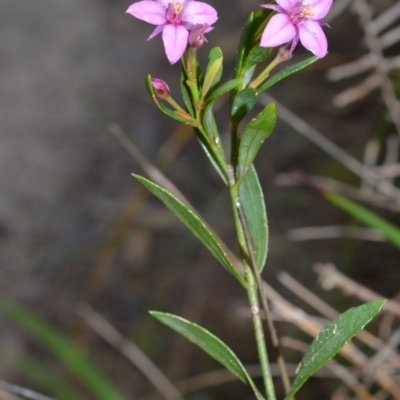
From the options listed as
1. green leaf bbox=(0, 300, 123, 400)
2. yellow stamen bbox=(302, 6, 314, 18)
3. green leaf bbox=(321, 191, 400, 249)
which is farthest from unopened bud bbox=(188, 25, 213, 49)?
green leaf bbox=(0, 300, 123, 400)

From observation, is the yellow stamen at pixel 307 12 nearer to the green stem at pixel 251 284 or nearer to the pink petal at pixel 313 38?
the pink petal at pixel 313 38

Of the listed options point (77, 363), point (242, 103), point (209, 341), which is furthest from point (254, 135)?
point (77, 363)

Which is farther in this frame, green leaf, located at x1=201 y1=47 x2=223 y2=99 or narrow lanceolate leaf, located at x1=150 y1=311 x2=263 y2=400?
narrow lanceolate leaf, located at x1=150 y1=311 x2=263 y2=400

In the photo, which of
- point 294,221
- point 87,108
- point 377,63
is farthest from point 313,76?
point 377,63

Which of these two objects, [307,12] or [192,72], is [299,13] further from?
[192,72]

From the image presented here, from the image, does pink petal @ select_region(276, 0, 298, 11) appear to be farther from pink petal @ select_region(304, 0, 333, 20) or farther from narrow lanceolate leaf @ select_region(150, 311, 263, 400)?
narrow lanceolate leaf @ select_region(150, 311, 263, 400)

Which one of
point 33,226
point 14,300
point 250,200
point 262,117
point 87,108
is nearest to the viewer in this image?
point 262,117

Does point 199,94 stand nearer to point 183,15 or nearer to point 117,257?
point 183,15

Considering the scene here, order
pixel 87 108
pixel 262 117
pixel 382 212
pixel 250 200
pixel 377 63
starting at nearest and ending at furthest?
pixel 262 117 < pixel 250 200 < pixel 377 63 < pixel 382 212 < pixel 87 108
